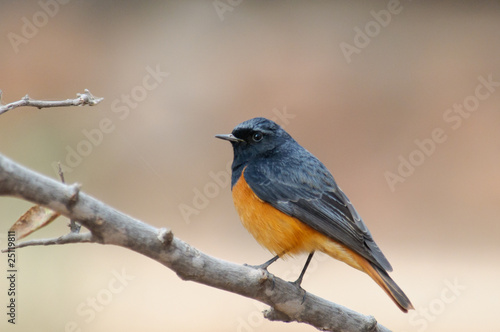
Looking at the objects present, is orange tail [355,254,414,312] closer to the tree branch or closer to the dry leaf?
the tree branch

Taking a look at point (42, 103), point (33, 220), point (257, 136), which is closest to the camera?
point (33, 220)

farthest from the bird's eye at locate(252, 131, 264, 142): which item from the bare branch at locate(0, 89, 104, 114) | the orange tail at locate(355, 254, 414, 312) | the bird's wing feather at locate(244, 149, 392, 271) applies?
the bare branch at locate(0, 89, 104, 114)

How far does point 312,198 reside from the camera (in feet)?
11.4

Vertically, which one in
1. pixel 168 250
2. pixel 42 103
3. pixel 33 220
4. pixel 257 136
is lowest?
pixel 168 250

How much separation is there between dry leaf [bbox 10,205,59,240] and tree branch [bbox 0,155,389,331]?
1.6 inches

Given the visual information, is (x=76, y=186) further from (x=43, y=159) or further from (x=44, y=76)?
(x=44, y=76)

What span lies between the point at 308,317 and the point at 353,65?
14.0 feet

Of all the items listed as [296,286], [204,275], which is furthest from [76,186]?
[296,286]

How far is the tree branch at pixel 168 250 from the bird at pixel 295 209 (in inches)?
7.3

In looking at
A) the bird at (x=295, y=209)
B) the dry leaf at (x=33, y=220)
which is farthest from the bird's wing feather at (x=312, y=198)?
Result: the dry leaf at (x=33, y=220)

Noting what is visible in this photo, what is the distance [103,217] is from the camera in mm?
2109

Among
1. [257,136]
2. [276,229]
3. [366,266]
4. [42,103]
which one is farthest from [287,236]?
[42,103]

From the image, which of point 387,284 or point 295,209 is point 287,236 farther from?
point 387,284

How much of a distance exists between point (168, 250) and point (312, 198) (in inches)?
53.2
